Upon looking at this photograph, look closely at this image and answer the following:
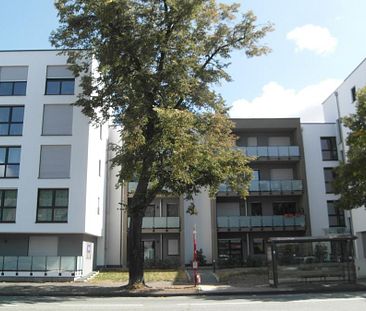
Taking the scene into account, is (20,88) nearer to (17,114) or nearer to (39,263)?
(17,114)

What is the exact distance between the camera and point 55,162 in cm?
2947

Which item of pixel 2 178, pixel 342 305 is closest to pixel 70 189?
pixel 2 178

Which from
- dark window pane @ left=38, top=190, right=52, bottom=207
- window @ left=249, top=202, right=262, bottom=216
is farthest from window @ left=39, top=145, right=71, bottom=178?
window @ left=249, top=202, right=262, bottom=216

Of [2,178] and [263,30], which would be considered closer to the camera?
[263,30]

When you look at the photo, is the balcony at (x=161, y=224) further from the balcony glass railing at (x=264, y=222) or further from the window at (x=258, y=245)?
the window at (x=258, y=245)

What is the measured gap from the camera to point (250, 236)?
3894 cm

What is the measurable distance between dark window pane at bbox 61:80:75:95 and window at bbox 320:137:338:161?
Answer: 73.4 feet

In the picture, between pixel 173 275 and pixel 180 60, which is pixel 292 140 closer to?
pixel 173 275

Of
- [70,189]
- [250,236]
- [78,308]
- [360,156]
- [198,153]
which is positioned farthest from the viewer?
[250,236]

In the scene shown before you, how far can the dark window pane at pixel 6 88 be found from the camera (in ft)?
99.8

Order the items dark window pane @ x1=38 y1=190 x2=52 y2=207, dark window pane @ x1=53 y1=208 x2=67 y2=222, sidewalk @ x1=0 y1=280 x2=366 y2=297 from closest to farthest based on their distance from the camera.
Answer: sidewalk @ x1=0 y1=280 x2=366 y2=297, dark window pane @ x1=53 y1=208 x2=67 y2=222, dark window pane @ x1=38 y1=190 x2=52 y2=207

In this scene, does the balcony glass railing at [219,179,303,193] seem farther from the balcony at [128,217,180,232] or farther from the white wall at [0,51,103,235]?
the white wall at [0,51,103,235]

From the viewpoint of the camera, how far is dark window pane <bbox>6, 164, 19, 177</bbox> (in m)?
29.3

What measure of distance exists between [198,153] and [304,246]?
679cm
